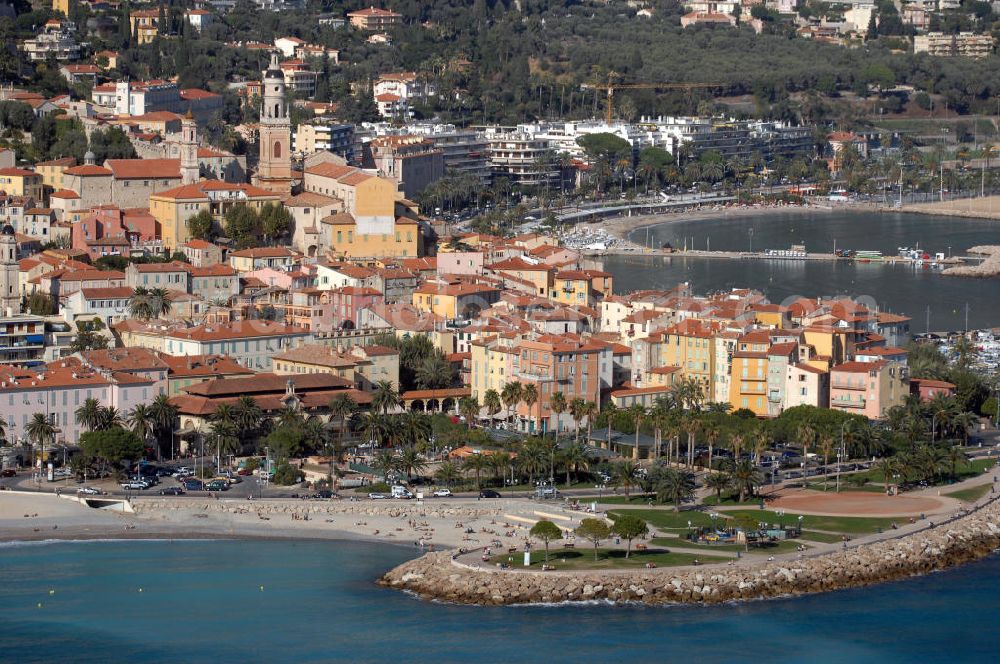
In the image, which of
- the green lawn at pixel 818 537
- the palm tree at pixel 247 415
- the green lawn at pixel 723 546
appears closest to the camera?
the green lawn at pixel 723 546

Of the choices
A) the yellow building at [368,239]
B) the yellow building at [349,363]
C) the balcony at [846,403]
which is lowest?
the balcony at [846,403]

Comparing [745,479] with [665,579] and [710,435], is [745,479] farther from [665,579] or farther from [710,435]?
[665,579]

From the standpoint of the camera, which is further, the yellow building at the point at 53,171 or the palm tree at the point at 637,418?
the yellow building at the point at 53,171

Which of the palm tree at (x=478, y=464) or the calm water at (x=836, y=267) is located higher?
the calm water at (x=836, y=267)

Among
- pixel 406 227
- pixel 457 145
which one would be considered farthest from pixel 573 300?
pixel 457 145

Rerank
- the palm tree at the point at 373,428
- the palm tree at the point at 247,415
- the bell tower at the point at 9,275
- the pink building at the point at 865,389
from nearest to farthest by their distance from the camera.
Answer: the palm tree at the point at 247,415
the palm tree at the point at 373,428
the pink building at the point at 865,389
the bell tower at the point at 9,275

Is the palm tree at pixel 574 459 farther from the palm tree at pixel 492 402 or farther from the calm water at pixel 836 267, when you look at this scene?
the calm water at pixel 836 267

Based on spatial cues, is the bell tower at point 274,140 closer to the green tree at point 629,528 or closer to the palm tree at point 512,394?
the palm tree at point 512,394

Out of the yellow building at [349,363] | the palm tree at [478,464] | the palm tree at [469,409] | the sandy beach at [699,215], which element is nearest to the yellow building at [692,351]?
the palm tree at [469,409]

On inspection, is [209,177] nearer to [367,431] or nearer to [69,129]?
[69,129]
